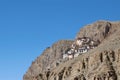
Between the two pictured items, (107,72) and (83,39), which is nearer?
(107,72)

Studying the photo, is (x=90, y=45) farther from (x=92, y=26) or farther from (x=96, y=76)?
(x=96, y=76)

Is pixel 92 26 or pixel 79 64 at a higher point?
pixel 92 26

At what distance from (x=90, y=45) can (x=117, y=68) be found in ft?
211

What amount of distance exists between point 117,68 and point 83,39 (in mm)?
76215

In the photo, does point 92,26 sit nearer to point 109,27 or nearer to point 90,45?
point 109,27

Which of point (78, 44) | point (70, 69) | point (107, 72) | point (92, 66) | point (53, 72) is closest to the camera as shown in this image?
point (107, 72)

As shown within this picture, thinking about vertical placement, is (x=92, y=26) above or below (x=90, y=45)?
above

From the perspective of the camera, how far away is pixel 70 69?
12088cm

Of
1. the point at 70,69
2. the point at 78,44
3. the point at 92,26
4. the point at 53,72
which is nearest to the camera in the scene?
the point at 70,69

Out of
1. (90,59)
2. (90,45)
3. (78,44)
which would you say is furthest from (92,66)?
(78,44)

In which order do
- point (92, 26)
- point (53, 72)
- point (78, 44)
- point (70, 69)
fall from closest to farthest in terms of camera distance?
1. point (70, 69)
2. point (53, 72)
3. point (78, 44)
4. point (92, 26)

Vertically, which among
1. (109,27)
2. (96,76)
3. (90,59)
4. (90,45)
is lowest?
(96,76)

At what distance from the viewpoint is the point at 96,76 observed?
10050 cm

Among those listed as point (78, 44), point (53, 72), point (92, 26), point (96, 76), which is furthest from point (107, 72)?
point (92, 26)
